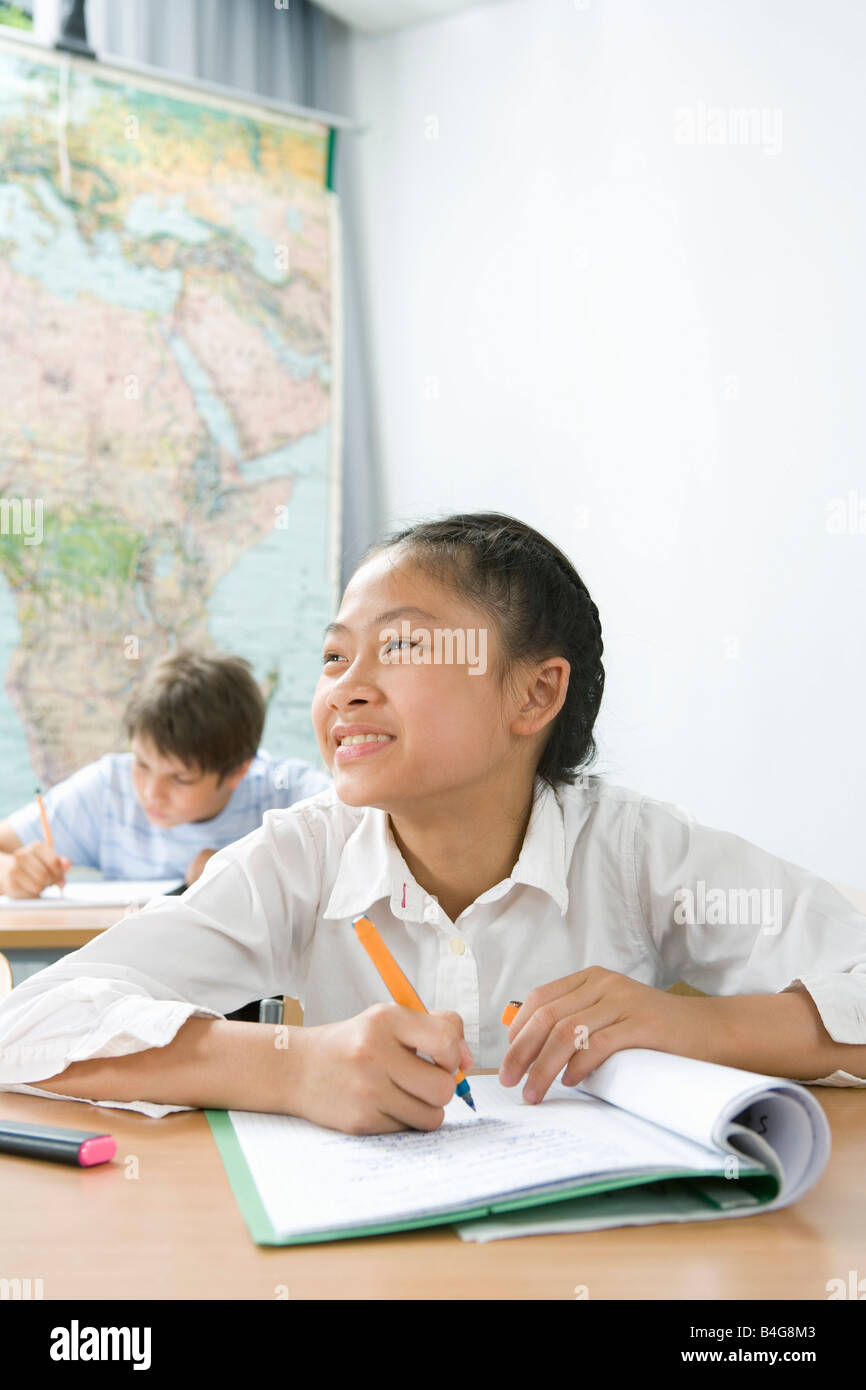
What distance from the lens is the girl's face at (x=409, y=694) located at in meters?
1.15

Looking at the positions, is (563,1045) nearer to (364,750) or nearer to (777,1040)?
(777,1040)

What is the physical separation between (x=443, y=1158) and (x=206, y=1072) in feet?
0.74

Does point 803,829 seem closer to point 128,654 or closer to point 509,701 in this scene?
point 509,701

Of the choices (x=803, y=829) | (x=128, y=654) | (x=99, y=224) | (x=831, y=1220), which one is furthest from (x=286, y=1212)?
(x=99, y=224)

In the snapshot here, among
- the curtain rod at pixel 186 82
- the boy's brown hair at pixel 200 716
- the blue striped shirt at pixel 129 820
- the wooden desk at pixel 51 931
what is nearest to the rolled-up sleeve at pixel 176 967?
the wooden desk at pixel 51 931

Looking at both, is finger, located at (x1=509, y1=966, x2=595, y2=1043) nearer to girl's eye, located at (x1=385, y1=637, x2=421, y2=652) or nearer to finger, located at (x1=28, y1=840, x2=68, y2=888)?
girl's eye, located at (x1=385, y1=637, x2=421, y2=652)

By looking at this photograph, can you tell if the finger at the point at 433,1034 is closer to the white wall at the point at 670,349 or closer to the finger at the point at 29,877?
the white wall at the point at 670,349

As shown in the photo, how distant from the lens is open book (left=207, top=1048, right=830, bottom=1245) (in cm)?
63

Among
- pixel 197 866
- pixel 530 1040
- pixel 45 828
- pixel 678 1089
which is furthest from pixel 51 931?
pixel 678 1089

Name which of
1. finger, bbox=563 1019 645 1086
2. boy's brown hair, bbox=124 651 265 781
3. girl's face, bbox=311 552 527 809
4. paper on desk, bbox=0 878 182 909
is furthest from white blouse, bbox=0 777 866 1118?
boy's brown hair, bbox=124 651 265 781

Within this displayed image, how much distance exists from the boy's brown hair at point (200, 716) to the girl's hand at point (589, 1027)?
1.67m

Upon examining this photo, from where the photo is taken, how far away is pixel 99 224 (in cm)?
303

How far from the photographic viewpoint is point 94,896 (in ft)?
7.43
